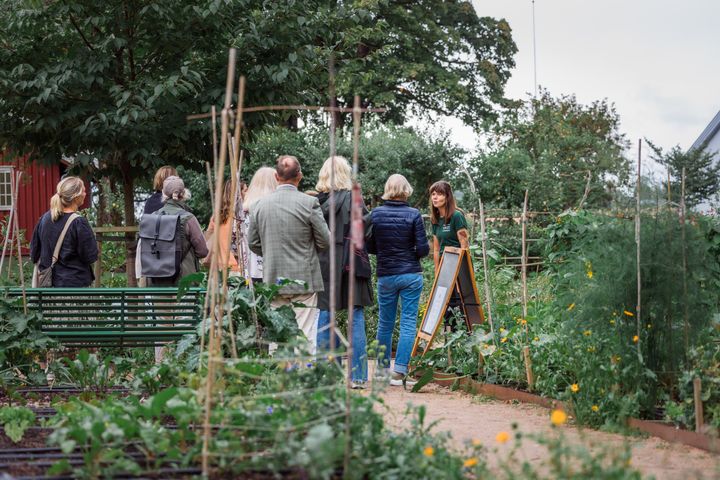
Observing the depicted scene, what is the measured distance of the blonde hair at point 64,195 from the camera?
7211mm

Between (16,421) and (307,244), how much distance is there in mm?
2647

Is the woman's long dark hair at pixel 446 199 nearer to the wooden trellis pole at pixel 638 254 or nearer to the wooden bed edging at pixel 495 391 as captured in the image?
the wooden bed edging at pixel 495 391

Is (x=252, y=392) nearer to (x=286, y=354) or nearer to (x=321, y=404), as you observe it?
(x=286, y=354)

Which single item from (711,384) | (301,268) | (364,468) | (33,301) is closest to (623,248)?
(711,384)

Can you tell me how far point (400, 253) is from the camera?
7.29m

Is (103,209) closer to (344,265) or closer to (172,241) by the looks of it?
(172,241)

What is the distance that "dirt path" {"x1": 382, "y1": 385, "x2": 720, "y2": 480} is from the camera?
4.25 metres

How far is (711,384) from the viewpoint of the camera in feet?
16.4

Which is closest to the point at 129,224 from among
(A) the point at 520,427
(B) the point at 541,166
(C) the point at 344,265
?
(C) the point at 344,265

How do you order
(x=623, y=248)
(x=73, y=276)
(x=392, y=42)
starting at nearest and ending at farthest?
(x=623, y=248) → (x=73, y=276) → (x=392, y=42)

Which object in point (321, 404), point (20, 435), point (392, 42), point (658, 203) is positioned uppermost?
point (392, 42)

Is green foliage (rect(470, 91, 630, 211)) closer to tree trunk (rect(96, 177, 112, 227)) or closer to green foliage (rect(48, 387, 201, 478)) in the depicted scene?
tree trunk (rect(96, 177, 112, 227))

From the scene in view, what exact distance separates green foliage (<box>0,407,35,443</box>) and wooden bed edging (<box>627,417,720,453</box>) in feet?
10.4

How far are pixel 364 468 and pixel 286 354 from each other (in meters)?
0.79
